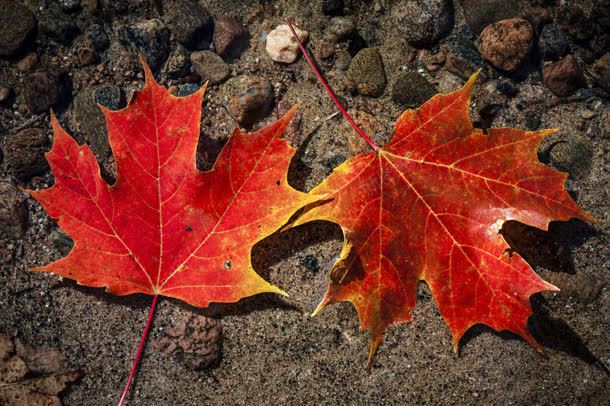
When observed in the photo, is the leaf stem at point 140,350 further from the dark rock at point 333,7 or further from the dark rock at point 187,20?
the dark rock at point 333,7

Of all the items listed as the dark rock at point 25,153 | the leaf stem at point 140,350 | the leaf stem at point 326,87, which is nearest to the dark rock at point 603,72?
the leaf stem at point 326,87

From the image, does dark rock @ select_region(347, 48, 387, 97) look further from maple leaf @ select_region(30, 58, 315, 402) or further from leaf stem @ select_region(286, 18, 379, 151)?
maple leaf @ select_region(30, 58, 315, 402)

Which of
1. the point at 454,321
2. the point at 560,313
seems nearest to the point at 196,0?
the point at 454,321

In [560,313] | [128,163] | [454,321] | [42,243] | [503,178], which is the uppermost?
[128,163]

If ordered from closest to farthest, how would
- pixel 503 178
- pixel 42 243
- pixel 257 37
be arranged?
1. pixel 503 178
2. pixel 42 243
3. pixel 257 37

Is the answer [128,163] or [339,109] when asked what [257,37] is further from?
[128,163]

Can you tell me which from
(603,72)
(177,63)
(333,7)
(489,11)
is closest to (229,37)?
(177,63)

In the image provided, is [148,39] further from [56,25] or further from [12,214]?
[12,214]
